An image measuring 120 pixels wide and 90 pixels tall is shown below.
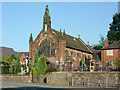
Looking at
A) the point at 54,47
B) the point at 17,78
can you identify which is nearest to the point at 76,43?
the point at 54,47

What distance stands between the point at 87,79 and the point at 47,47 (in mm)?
28071

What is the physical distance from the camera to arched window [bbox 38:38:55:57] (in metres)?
53.7

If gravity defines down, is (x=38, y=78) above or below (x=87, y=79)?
below

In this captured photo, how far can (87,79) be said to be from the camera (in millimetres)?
28016

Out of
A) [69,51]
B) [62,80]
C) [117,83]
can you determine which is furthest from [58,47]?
[117,83]

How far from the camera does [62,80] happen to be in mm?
28828

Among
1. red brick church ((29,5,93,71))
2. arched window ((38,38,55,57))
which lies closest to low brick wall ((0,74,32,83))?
red brick church ((29,5,93,71))

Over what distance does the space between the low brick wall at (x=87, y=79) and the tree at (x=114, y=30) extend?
140 feet

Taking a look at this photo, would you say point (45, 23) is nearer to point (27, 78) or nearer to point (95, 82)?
point (27, 78)

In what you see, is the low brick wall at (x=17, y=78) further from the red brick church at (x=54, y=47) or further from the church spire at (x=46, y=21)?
the church spire at (x=46, y=21)

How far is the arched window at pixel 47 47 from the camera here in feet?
176

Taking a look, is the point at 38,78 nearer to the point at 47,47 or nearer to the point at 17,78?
the point at 17,78

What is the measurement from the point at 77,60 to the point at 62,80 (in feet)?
93.6

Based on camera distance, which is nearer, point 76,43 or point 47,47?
point 47,47
